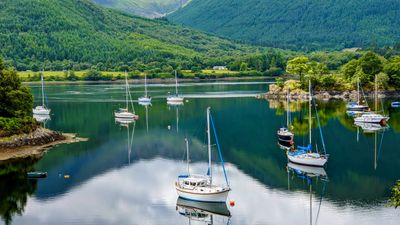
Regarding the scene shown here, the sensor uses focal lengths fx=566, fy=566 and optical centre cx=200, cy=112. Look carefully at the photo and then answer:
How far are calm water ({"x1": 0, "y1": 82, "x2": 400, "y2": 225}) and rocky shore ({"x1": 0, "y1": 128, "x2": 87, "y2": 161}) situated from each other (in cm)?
208

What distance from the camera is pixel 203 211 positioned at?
1650 inches

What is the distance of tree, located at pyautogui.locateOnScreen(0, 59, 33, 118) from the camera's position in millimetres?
66250

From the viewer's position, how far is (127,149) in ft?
223

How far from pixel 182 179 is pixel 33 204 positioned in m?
12.2

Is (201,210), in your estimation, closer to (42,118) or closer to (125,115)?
(125,115)

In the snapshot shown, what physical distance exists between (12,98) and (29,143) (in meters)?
5.70

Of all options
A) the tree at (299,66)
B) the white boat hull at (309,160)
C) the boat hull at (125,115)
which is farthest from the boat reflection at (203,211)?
the tree at (299,66)

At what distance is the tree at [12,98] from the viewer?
6625 cm

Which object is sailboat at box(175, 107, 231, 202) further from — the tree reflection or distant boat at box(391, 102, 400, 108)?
distant boat at box(391, 102, 400, 108)

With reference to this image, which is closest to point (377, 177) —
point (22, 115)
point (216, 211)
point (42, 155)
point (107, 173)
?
point (216, 211)

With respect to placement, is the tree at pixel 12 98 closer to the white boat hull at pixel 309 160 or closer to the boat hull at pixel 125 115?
the boat hull at pixel 125 115

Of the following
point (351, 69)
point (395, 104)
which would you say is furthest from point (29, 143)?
point (351, 69)

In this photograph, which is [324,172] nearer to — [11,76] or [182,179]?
[182,179]

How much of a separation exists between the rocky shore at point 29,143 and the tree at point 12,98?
295 centimetres
